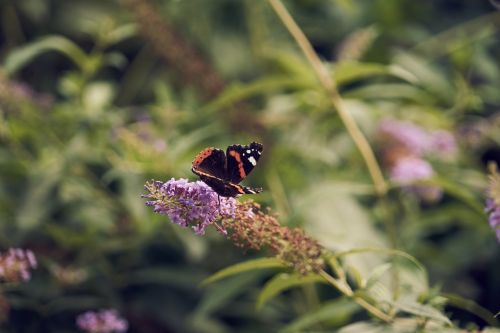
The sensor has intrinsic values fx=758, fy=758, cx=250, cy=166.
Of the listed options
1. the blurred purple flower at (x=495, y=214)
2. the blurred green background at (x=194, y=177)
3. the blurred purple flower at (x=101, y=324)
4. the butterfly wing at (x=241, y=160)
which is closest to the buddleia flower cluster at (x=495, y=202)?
the blurred purple flower at (x=495, y=214)

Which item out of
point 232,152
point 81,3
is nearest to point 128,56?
point 81,3

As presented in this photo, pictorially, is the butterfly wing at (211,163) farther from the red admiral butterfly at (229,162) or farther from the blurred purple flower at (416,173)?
the blurred purple flower at (416,173)

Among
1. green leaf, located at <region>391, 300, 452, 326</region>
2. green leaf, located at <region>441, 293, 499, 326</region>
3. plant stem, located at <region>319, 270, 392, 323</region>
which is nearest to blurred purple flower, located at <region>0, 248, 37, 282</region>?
plant stem, located at <region>319, 270, 392, 323</region>

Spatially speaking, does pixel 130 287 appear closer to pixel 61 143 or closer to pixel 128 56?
pixel 61 143

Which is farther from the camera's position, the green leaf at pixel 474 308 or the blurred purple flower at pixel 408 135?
the blurred purple flower at pixel 408 135

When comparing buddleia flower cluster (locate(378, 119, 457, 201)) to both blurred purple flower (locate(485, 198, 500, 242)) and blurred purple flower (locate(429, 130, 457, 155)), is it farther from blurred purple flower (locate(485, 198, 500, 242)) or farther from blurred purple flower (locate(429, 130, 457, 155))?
blurred purple flower (locate(485, 198, 500, 242))

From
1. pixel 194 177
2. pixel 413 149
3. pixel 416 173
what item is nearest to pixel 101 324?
pixel 194 177
